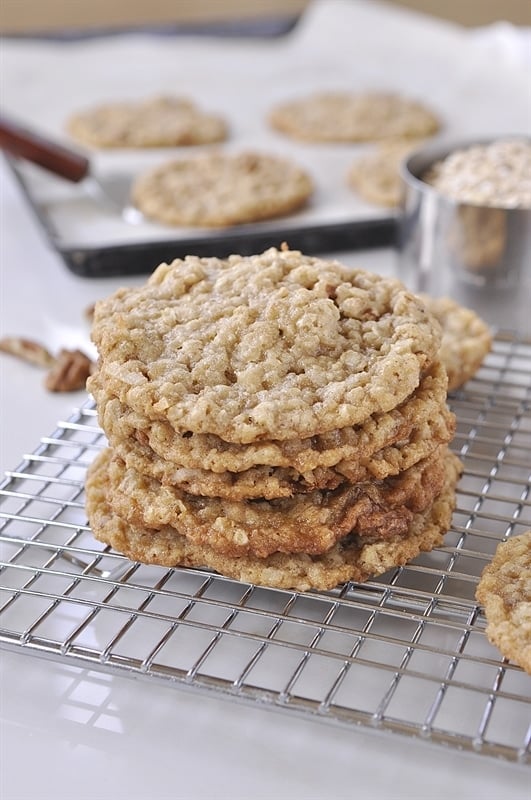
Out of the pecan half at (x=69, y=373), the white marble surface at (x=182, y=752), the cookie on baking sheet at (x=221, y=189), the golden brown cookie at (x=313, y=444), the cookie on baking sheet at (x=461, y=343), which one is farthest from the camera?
the cookie on baking sheet at (x=221, y=189)

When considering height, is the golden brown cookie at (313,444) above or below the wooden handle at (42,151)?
above

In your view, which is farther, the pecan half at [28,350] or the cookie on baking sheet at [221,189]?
the cookie on baking sheet at [221,189]

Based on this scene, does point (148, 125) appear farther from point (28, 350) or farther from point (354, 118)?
point (28, 350)

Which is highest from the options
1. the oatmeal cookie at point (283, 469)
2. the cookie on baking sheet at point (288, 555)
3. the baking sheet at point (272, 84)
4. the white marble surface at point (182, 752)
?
the oatmeal cookie at point (283, 469)

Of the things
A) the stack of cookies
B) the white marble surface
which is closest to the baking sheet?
the stack of cookies

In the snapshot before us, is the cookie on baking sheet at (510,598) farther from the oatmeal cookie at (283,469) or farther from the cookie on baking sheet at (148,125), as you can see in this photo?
the cookie on baking sheet at (148,125)

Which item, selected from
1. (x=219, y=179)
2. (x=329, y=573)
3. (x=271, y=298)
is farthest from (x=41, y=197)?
(x=329, y=573)

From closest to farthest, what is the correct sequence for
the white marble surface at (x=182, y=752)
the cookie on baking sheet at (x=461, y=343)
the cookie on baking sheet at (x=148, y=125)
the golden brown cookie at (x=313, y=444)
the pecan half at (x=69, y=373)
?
the white marble surface at (x=182, y=752) < the golden brown cookie at (x=313, y=444) < the cookie on baking sheet at (x=461, y=343) < the pecan half at (x=69, y=373) < the cookie on baking sheet at (x=148, y=125)

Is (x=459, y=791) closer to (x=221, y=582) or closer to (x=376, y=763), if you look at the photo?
(x=376, y=763)

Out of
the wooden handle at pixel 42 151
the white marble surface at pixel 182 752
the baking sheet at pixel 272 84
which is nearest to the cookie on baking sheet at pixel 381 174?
the baking sheet at pixel 272 84
